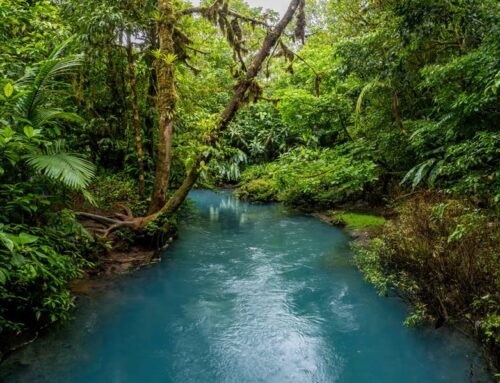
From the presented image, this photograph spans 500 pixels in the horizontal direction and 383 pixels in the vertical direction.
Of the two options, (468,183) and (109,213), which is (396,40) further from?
(109,213)

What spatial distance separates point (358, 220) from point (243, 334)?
615cm

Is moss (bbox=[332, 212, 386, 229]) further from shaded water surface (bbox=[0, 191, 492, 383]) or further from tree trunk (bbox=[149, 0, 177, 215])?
tree trunk (bbox=[149, 0, 177, 215])

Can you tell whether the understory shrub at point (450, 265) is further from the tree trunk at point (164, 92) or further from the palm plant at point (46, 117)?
the tree trunk at point (164, 92)

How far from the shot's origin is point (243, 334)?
460cm

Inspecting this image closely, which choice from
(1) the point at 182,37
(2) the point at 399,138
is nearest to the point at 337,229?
(2) the point at 399,138

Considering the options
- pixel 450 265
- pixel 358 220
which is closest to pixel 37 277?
pixel 450 265

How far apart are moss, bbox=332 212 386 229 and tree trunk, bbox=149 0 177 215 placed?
5143 mm

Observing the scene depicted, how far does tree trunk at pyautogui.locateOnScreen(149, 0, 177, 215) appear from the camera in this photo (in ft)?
22.4

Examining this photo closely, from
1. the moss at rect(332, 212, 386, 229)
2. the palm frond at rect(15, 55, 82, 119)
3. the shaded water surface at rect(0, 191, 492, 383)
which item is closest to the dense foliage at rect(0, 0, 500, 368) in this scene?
the palm frond at rect(15, 55, 82, 119)

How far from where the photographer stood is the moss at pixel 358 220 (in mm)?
9219

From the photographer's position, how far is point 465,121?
212 inches

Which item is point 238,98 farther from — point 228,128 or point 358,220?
point 358,220

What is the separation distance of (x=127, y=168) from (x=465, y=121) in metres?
7.08

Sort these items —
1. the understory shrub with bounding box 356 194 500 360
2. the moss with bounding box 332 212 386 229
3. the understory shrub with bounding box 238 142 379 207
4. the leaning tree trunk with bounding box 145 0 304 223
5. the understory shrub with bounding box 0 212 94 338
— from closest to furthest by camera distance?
the understory shrub with bounding box 0 212 94 338
the understory shrub with bounding box 356 194 500 360
the leaning tree trunk with bounding box 145 0 304 223
the understory shrub with bounding box 238 142 379 207
the moss with bounding box 332 212 386 229
